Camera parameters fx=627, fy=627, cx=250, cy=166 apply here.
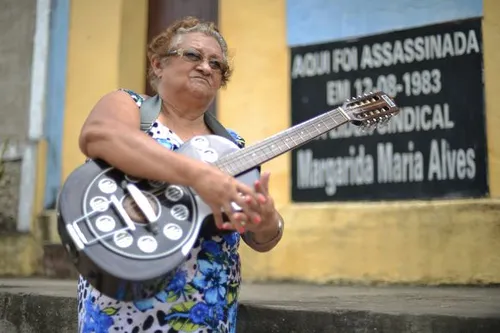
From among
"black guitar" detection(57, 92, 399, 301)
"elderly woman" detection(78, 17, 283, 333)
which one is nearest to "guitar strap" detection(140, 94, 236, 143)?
"elderly woman" detection(78, 17, 283, 333)

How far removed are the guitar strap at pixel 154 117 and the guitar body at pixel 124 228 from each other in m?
0.21

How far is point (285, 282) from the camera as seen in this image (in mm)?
4293

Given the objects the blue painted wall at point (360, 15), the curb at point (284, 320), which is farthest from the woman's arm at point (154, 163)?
the blue painted wall at point (360, 15)

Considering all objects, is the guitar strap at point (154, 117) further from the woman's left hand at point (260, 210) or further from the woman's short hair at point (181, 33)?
the woman's left hand at point (260, 210)

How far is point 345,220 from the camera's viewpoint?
4.15 m

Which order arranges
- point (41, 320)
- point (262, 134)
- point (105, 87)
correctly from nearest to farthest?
point (41, 320), point (262, 134), point (105, 87)

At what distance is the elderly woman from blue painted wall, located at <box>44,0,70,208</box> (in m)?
3.36

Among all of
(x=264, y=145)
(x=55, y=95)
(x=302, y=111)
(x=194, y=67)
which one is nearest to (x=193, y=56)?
(x=194, y=67)

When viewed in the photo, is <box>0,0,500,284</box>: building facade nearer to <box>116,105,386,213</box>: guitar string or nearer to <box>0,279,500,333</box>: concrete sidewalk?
<box>0,279,500,333</box>: concrete sidewalk

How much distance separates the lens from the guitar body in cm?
167

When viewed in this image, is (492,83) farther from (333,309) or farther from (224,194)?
(224,194)

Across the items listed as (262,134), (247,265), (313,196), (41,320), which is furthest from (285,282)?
(41,320)

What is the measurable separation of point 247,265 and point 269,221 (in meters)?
2.61

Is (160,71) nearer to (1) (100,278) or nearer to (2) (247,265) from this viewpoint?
(1) (100,278)
